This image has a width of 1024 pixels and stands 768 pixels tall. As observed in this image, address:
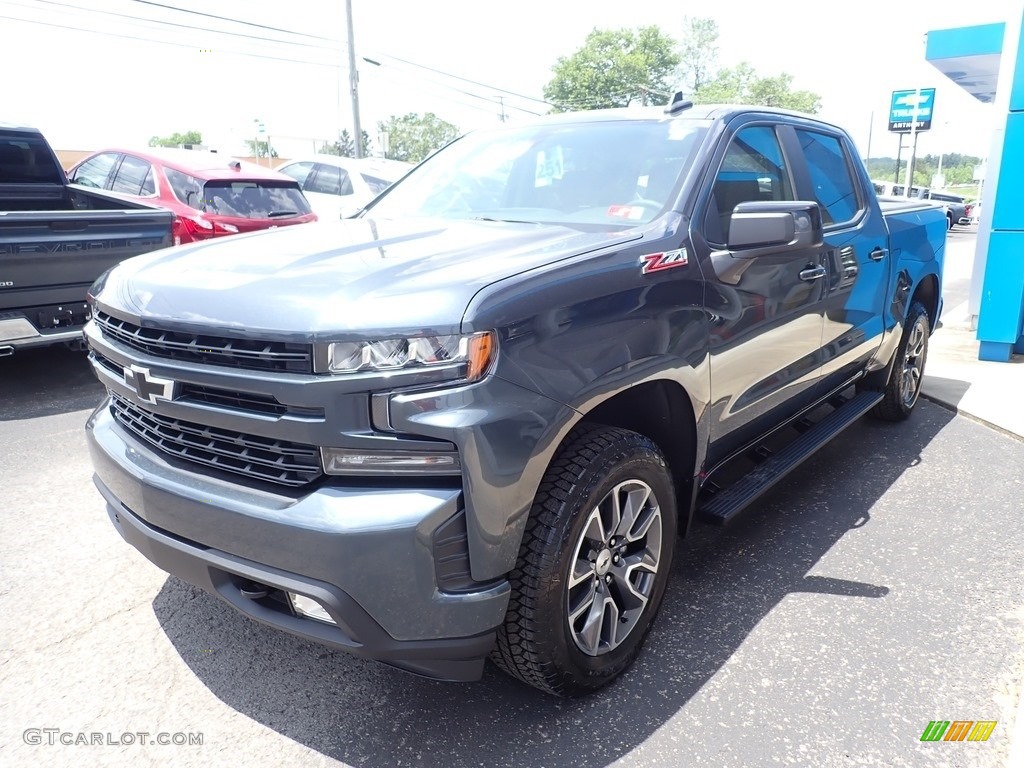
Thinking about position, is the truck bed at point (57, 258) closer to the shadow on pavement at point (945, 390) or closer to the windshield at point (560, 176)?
the windshield at point (560, 176)

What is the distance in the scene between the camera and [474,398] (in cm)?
187

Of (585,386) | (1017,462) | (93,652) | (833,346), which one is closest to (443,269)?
(585,386)

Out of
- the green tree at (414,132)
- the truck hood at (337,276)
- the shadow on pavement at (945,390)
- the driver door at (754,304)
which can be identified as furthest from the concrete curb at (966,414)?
the green tree at (414,132)

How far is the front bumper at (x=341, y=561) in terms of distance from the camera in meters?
1.83

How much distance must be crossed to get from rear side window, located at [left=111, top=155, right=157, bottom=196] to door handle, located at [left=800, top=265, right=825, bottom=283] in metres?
6.97

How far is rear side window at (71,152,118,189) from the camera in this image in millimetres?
8922

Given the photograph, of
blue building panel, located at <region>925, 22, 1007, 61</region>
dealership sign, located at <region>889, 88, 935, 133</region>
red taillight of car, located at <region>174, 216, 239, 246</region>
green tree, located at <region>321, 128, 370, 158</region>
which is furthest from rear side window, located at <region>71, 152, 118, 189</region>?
green tree, located at <region>321, 128, 370, 158</region>

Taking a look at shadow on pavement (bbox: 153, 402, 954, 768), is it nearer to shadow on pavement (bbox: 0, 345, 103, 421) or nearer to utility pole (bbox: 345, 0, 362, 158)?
shadow on pavement (bbox: 0, 345, 103, 421)

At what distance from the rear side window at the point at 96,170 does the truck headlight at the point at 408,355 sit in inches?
331

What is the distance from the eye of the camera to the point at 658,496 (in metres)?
2.53

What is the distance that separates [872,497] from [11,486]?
14.3 feet

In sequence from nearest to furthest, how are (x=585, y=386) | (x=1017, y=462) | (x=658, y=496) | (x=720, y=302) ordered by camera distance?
(x=585, y=386), (x=658, y=496), (x=720, y=302), (x=1017, y=462)

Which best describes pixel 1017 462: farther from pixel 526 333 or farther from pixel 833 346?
pixel 526 333

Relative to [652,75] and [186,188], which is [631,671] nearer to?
[186,188]
